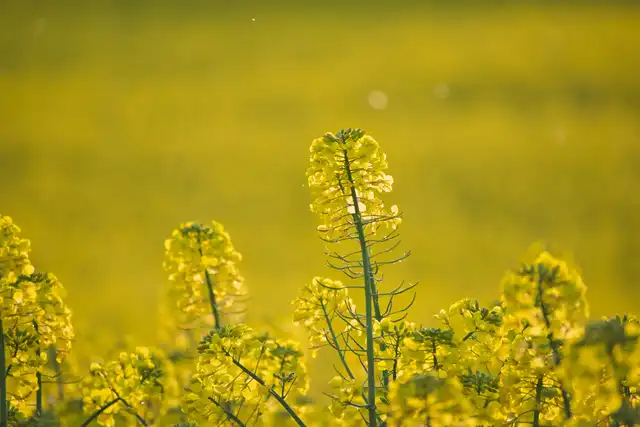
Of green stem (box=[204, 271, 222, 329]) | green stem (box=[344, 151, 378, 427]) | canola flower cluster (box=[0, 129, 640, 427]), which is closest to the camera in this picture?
canola flower cluster (box=[0, 129, 640, 427])

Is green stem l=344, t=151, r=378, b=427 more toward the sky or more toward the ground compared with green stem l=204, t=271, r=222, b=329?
more toward the ground

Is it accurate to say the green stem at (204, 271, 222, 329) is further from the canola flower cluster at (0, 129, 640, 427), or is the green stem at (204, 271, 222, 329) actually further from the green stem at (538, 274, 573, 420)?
the green stem at (538, 274, 573, 420)

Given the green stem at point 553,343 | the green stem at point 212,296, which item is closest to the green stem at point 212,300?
the green stem at point 212,296

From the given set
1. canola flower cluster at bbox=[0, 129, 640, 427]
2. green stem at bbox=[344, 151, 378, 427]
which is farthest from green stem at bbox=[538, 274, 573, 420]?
green stem at bbox=[344, 151, 378, 427]

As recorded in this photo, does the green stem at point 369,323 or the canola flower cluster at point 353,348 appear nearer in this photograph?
the canola flower cluster at point 353,348

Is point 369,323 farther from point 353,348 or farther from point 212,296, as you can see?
point 212,296

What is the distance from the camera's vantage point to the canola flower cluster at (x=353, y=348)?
212cm

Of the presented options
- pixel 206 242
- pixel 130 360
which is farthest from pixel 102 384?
pixel 206 242

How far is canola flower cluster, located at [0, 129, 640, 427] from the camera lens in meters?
2.12

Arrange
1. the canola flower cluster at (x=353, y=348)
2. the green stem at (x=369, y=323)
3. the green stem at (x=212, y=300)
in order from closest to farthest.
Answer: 1. the canola flower cluster at (x=353, y=348)
2. the green stem at (x=369, y=323)
3. the green stem at (x=212, y=300)

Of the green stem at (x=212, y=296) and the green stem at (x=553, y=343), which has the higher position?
the green stem at (x=212, y=296)

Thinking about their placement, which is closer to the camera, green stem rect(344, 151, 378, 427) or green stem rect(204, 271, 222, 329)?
green stem rect(344, 151, 378, 427)

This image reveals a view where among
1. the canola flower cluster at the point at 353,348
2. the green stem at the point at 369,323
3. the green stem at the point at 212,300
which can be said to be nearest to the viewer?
the canola flower cluster at the point at 353,348

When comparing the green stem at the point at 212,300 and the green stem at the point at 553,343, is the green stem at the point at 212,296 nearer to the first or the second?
the green stem at the point at 212,300
